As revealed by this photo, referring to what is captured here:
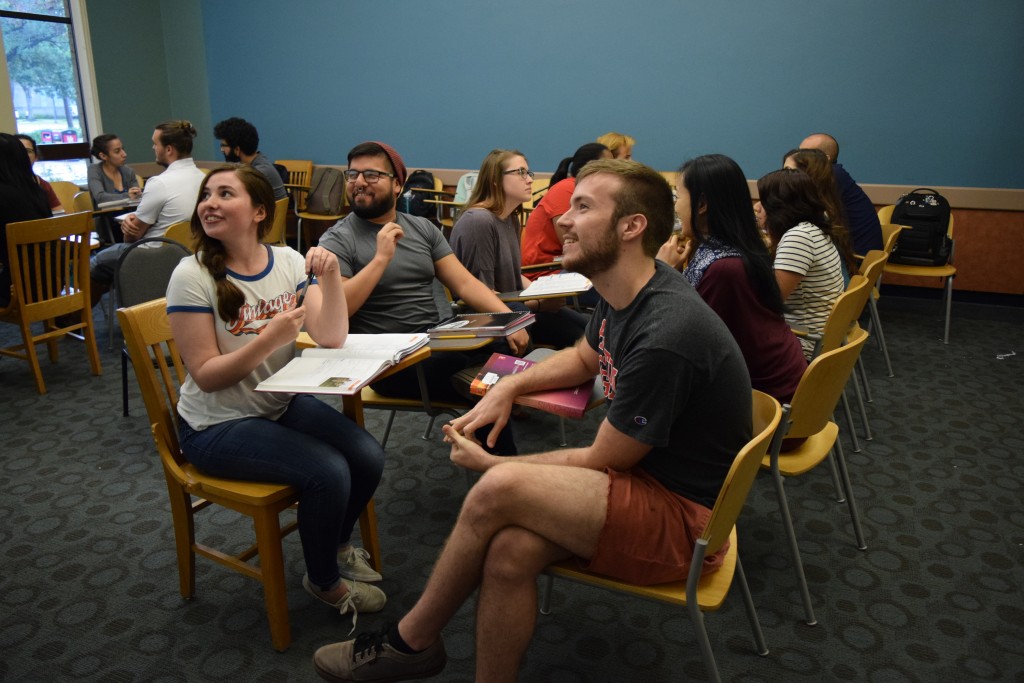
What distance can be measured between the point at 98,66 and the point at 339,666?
7578 mm

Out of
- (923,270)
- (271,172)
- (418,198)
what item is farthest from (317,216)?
(923,270)

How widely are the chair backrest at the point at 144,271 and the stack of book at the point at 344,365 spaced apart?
1336mm

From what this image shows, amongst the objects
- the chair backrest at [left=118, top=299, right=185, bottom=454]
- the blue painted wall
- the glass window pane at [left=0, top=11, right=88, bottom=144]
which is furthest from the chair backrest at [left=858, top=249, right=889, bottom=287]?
the glass window pane at [left=0, top=11, right=88, bottom=144]

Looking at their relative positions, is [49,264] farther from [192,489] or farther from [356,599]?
[356,599]

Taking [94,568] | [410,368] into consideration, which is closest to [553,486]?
[410,368]

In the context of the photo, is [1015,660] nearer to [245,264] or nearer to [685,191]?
[685,191]

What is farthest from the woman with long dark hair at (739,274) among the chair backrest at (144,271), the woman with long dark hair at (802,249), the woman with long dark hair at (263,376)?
the chair backrest at (144,271)

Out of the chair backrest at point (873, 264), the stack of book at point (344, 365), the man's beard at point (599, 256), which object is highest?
the man's beard at point (599, 256)

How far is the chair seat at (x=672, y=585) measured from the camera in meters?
1.42

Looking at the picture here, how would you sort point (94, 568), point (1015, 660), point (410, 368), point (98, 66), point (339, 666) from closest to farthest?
point (339, 666)
point (1015, 660)
point (94, 568)
point (410, 368)
point (98, 66)

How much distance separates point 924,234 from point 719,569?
3.84 meters

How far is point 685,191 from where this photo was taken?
91.0 inches

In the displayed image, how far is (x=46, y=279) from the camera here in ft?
12.0

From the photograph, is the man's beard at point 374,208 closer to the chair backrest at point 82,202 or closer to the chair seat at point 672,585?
the chair seat at point 672,585
